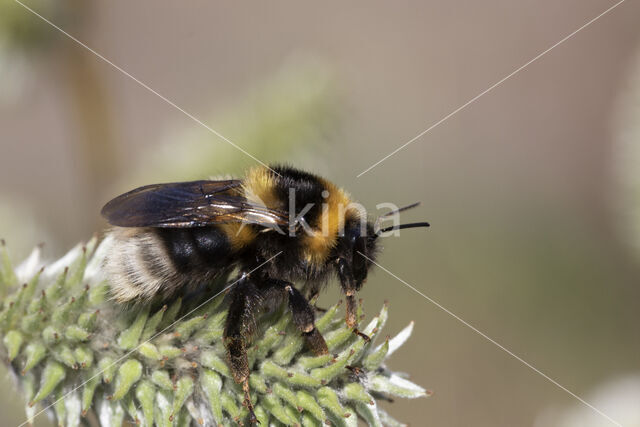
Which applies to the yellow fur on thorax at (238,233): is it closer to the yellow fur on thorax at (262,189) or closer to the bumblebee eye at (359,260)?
the yellow fur on thorax at (262,189)

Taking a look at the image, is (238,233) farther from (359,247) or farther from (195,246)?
(359,247)

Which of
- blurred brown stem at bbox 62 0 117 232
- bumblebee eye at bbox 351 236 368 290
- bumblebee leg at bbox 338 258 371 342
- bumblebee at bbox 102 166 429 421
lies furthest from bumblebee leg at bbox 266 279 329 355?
blurred brown stem at bbox 62 0 117 232

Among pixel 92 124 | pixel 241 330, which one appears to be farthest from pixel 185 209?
pixel 92 124

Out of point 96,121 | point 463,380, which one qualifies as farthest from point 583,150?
point 96,121

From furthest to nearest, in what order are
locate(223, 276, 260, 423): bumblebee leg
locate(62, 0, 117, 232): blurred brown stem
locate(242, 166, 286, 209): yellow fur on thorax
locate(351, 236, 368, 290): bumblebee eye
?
1. locate(62, 0, 117, 232): blurred brown stem
2. locate(351, 236, 368, 290): bumblebee eye
3. locate(242, 166, 286, 209): yellow fur on thorax
4. locate(223, 276, 260, 423): bumblebee leg

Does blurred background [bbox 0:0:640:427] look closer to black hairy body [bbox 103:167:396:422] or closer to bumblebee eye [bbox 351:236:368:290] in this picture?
bumblebee eye [bbox 351:236:368:290]

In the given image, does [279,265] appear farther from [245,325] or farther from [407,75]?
[407,75]

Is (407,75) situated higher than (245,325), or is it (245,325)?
(245,325)
